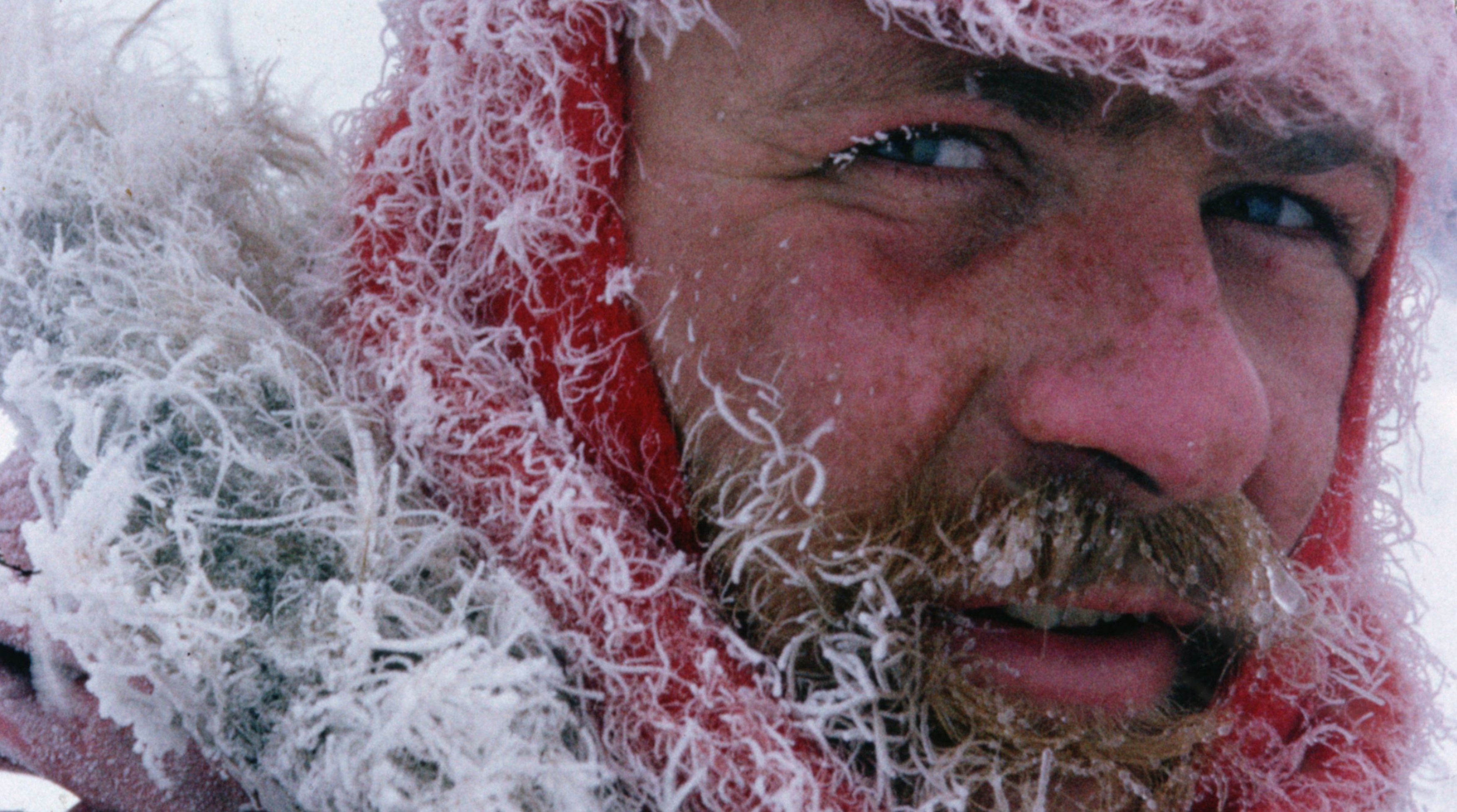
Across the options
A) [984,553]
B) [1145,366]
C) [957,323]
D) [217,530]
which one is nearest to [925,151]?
[957,323]

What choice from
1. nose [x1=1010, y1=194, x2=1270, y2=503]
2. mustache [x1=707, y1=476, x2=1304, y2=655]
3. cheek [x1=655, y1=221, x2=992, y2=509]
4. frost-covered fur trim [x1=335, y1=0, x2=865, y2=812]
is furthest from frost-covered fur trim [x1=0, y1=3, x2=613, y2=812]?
nose [x1=1010, y1=194, x2=1270, y2=503]

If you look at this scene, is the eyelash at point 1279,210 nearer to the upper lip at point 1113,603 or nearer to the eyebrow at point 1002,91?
the eyebrow at point 1002,91

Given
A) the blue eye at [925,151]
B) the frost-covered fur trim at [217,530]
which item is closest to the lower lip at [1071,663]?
the frost-covered fur trim at [217,530]

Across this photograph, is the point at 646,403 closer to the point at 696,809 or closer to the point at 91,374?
the point at 696,809

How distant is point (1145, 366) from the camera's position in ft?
3.29

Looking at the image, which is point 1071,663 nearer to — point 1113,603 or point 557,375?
point 1113,603

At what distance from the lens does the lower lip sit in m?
1.03

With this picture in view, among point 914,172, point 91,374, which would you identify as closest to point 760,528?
point 914,172

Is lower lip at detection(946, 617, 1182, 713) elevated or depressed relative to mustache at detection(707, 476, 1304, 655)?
depressed

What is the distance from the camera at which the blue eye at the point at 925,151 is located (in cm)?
108

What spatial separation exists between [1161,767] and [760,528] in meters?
0.57

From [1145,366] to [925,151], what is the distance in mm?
346

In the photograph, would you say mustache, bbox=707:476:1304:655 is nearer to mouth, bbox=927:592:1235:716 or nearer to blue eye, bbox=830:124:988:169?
mouth, bbox=927:592:1235:716

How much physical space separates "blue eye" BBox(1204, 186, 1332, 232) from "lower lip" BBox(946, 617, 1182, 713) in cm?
56
